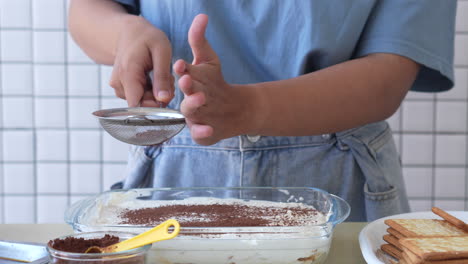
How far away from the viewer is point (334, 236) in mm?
806

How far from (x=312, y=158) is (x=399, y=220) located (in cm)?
28

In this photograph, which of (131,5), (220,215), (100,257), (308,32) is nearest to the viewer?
(100,257)

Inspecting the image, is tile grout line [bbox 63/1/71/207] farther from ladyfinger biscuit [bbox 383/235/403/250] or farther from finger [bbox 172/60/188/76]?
ladyfinger biscuit [bbox 383/235/403/250]

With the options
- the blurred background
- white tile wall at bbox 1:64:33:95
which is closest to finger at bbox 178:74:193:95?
the blurred background

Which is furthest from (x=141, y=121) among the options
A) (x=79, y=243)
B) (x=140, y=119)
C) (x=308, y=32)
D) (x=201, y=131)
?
(x=308, y=32)

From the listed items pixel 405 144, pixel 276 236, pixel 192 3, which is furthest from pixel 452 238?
pixel 405 144

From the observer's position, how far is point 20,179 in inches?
74.4

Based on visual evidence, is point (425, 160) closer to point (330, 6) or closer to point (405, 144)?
point (405, 144)

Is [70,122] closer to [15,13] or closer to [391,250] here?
[15,13]

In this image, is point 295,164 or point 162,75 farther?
point 295,164

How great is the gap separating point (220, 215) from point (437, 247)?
308 mm

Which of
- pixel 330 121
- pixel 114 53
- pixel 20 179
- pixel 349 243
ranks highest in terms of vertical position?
pixel 114 53

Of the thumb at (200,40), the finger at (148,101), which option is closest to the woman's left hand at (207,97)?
the thumb at (200,40)

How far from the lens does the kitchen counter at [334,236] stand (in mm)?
724
